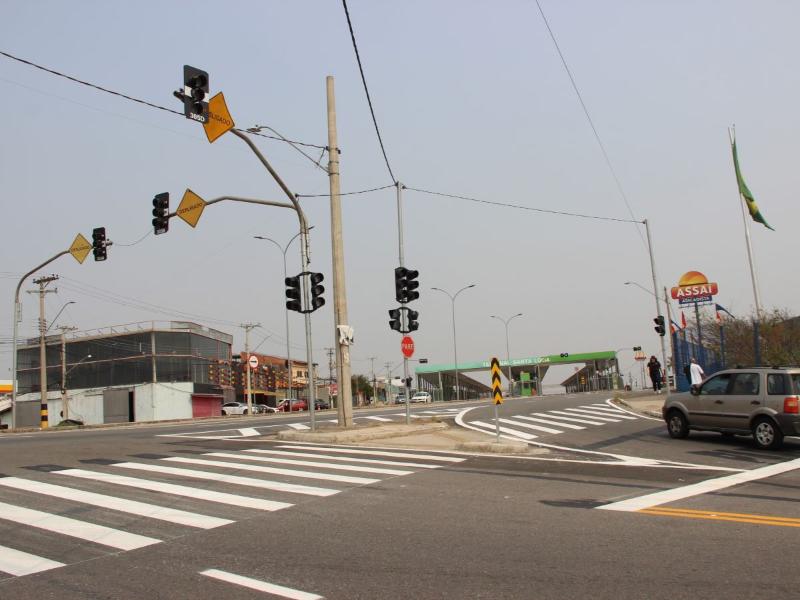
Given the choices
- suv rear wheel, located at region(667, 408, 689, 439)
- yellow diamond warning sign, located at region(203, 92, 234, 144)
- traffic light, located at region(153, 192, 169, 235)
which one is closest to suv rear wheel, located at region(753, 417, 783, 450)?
suv rear wheel, located at region(667, 408, 689, 439)

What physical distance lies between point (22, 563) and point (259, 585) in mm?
2227

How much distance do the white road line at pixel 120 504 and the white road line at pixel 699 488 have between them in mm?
4421

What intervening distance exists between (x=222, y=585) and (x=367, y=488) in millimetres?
4307

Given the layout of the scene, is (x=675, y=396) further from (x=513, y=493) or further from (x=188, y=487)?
(x=188, y=487)

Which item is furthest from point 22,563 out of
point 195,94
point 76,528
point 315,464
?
point 195,94

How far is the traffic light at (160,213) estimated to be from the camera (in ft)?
60.5

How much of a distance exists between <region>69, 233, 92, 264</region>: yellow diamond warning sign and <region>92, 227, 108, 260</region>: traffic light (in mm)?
241

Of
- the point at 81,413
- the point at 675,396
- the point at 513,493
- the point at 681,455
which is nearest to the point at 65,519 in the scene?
the point at 513,493

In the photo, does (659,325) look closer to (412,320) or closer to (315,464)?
(412,320)

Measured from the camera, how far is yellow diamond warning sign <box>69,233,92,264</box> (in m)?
21.3

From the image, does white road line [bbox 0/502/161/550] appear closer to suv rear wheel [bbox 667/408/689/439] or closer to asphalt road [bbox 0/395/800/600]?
asphalt road [bbox 0/395/800/600]

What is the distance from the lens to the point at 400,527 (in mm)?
6863

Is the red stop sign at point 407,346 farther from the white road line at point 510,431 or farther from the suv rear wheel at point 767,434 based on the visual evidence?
the suv rear wheel at point 767,434

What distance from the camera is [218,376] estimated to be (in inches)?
2832
